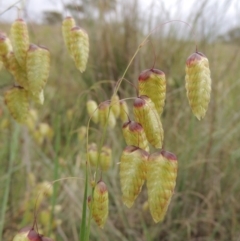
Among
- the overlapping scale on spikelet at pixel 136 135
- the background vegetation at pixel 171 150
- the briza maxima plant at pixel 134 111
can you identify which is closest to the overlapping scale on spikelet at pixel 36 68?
the briza maxima plant at pixel 134 111

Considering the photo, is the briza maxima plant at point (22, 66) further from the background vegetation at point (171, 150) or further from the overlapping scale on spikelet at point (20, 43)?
the background vegetation at point (171, 150)

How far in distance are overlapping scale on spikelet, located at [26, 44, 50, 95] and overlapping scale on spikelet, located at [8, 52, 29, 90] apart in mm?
33

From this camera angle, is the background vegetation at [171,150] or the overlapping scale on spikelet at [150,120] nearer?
the overlapping scale on spikelet at [150,120]

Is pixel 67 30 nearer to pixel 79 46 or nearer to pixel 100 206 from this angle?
pixel 79 46

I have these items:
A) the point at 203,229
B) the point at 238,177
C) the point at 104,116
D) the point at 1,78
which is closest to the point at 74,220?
the point at 203,229

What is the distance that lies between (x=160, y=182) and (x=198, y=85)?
14cm

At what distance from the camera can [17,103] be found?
33.2 inches

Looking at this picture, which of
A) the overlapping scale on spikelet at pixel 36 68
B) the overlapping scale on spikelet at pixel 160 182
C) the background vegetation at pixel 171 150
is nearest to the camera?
the overlapping scale on spikelet at pixel 160 182

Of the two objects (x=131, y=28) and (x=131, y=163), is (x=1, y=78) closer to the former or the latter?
(x=131, y=28)

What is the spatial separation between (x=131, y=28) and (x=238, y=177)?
1.78 metres

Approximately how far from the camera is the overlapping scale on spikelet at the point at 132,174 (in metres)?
0.69

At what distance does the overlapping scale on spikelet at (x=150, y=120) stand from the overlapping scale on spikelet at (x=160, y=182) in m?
0.02

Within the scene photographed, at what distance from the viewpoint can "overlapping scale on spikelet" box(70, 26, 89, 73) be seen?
2.73 feet

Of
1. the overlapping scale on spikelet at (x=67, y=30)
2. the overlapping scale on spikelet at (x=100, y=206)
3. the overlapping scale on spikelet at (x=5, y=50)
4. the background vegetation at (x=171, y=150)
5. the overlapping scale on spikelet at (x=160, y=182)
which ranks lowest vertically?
the background vegetation at (x=171, y=150)
